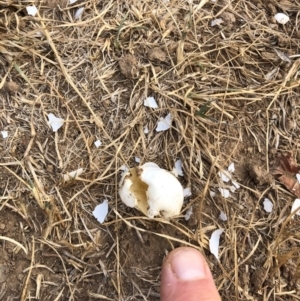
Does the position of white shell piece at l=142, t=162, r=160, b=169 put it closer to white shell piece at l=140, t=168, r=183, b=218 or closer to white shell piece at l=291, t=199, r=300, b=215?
white shell piece at l=140, t=168, r=183, b=218

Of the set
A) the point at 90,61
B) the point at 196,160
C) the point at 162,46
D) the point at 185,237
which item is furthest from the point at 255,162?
the point at 90,61

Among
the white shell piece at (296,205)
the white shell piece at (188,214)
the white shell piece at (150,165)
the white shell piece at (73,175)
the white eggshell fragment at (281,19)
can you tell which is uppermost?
the white eggshell fragment at (281,19)

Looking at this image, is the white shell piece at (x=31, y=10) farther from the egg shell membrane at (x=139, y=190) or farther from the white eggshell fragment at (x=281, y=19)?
the white eggshell fragment at (x=281, y=19)

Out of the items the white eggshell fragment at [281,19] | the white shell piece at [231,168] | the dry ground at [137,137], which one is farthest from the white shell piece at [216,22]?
the white shell piece at [231,168]

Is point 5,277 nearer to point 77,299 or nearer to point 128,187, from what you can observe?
point 77,299

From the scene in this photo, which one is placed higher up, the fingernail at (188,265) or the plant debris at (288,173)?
the plant debris at (288,173)
